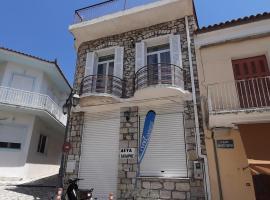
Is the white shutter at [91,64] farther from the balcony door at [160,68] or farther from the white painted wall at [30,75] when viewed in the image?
the white painted wall at [30,75]

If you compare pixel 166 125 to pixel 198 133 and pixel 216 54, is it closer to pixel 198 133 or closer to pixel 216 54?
pixel 198 133

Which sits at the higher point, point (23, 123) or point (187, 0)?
point (187, 0)

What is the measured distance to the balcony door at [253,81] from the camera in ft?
28.8

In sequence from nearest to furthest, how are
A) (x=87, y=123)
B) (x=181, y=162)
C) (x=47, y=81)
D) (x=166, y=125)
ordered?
(x=181, y=162)
(x=166, y=125)
(x=87, y=123)
(x=47, y=81)

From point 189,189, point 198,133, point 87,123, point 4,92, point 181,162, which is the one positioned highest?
point 4,92

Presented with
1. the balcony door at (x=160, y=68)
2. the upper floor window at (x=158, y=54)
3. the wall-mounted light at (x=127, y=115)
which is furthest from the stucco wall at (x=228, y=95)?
the wall-mounted light at (x=127, y=115)

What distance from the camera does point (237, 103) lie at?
345 inches

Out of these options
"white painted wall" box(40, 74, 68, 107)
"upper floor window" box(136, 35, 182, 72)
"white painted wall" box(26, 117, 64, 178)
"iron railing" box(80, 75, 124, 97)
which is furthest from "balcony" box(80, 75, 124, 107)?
"white painted wall" box(40, 74, 68, 107)

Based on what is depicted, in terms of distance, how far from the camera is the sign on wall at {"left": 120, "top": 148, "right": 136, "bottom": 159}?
369 inches

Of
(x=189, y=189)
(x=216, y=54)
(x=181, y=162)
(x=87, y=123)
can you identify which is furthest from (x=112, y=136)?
(x=216, y=54)

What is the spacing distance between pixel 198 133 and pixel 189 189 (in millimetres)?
2057

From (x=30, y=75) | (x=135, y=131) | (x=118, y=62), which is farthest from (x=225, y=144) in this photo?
(x=30, y=75)

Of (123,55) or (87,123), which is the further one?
(123,55)

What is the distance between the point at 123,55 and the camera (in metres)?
11.8
